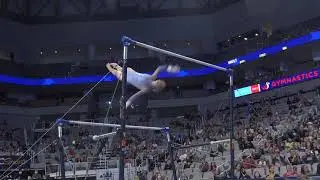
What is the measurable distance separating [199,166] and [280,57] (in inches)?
574

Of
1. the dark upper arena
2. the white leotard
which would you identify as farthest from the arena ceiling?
the white leotard

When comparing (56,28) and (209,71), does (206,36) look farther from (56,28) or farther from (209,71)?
(56,28)

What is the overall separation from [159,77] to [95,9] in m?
9.56

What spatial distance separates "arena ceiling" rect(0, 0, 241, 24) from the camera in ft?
148

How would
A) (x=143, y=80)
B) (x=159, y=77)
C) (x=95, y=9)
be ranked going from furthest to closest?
(x=95, y=9), (x=159, y=77), (x=143, y=80)

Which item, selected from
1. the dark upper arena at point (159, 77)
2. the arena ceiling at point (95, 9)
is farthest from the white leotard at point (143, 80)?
the arena ceiling at point (95, 9)

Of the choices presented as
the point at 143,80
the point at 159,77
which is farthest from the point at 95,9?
the point at 143,80

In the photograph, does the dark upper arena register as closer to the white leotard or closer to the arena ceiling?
the arena ceiling

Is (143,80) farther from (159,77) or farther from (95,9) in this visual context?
(95,9)

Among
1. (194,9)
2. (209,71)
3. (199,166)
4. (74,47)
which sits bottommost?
(199,166)

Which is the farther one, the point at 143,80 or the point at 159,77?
the point at 159,77

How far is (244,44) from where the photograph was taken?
1551 inches

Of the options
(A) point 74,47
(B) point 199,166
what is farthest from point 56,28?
(B) point 199,166

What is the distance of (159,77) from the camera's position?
1651 inches
